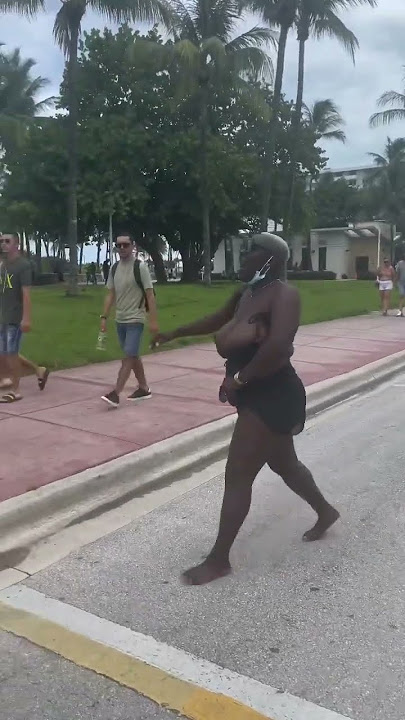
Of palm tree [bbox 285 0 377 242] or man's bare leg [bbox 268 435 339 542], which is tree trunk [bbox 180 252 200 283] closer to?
palm tree [bbox 285 0 377 242]

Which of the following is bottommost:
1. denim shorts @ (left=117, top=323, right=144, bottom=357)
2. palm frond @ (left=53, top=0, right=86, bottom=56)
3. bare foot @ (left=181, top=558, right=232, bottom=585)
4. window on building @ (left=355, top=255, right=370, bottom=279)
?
bare foot @ (left=181, top=558, right=232, bottom=585)

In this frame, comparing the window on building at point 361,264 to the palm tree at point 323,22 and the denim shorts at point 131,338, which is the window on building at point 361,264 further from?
the denim shorts at point 131,338

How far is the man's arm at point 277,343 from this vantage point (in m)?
3.66

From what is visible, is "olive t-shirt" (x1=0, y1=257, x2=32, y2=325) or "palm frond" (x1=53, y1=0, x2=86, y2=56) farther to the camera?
"palm frond" (x1=53, y1=0, x2=86, y2=56)

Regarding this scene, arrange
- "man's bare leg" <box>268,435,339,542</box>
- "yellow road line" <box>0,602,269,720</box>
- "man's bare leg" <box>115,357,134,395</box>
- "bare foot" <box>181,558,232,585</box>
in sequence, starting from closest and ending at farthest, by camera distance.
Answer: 1. "yellow road line" <box>0,602,269,720</box>
2. "bare foot" <box>181,558,232,585</box>
3. "man's bare leg" <box>268,435,339,542</box>
4. "man's bare leg" <box>115,357,134,395</box>

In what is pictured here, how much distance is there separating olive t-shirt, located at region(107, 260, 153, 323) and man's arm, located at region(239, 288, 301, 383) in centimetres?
399

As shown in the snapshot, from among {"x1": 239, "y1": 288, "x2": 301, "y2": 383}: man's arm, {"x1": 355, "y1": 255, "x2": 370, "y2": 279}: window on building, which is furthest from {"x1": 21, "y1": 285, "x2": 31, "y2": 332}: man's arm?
{"x1": 355, "y1": 255, "x2": 370, "y2": 279}: window on building

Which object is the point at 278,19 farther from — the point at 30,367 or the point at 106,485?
the point at 106,485

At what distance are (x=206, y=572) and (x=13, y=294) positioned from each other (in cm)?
463

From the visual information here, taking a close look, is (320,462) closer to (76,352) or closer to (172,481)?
(172,481)

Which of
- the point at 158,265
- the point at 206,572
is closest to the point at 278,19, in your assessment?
the point at 158,265

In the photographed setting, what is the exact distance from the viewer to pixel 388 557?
432 cm

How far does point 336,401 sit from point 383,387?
1363mm

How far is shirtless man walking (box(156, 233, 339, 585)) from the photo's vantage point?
3729 mm
